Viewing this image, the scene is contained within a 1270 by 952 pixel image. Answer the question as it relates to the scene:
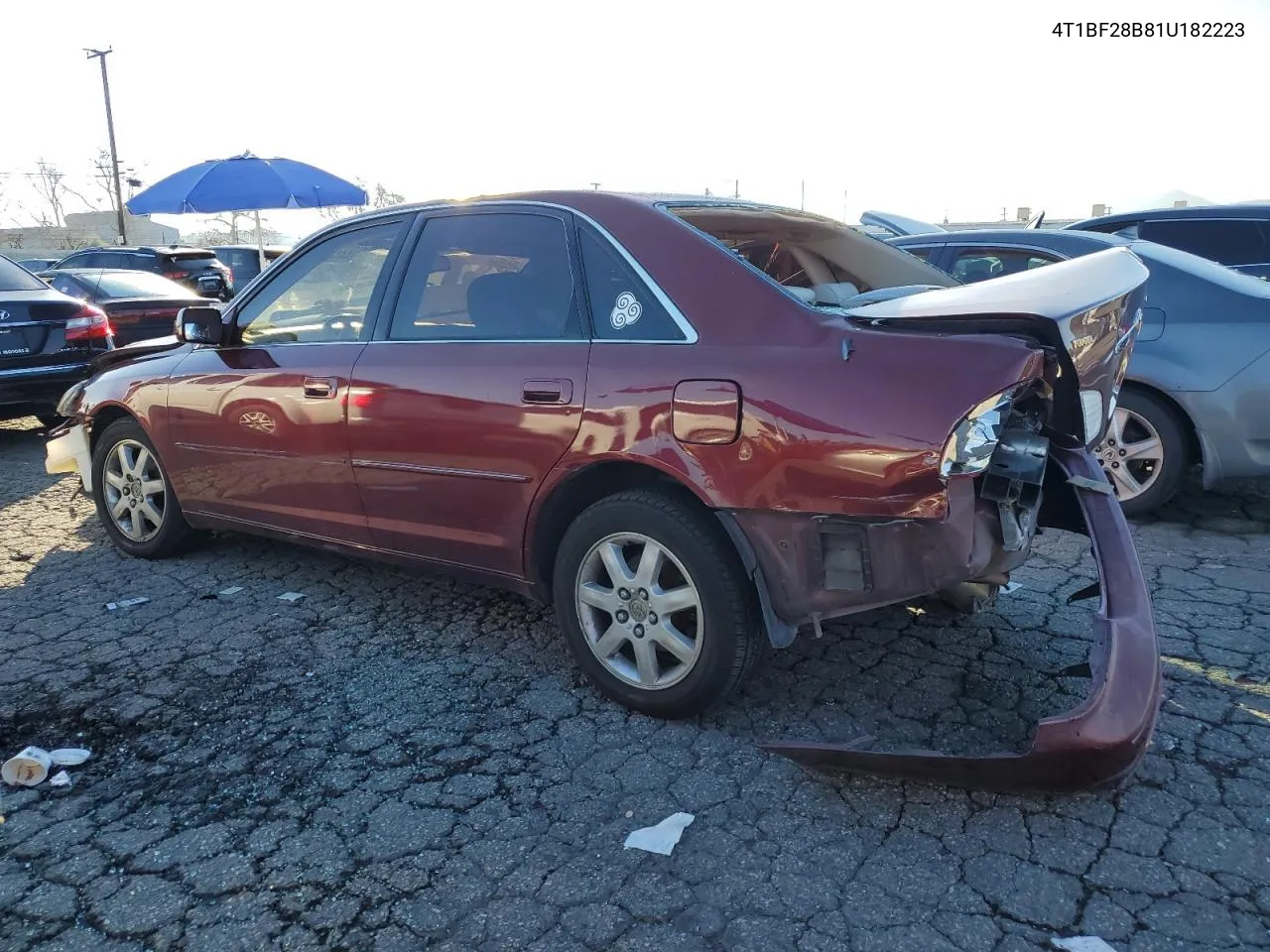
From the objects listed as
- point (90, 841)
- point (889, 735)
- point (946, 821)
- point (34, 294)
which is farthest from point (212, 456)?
point (34, 294)

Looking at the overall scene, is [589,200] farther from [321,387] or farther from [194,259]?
[194,259]

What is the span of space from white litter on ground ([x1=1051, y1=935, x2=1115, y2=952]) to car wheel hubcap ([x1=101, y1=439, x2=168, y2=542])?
4291 mm

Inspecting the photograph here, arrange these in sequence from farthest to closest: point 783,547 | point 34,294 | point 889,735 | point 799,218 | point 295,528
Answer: point 34,294, point 295,528, point 799,218, point 889,735, point 783,547

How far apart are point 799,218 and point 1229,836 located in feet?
8.27

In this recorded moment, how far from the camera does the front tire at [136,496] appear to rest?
475 centimetres

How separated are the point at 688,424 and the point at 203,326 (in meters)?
2.59

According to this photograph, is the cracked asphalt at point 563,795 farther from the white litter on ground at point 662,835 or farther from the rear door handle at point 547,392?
the rear door handle at point 547,392

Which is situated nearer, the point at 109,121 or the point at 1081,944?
the point at 1081,944

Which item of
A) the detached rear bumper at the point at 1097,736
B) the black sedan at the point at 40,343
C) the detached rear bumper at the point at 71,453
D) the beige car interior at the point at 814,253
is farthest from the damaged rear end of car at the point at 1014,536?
the black sedan at the point at 40,343

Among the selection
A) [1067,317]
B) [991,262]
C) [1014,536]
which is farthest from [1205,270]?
[1014,536]

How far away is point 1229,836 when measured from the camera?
95.7 inches

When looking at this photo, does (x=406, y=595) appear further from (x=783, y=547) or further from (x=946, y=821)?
(x=946, y=821)

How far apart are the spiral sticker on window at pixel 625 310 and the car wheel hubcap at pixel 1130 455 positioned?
327cm

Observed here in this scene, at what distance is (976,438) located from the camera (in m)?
2.47
